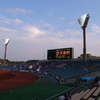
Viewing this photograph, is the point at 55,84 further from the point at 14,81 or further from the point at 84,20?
the point at 84,20

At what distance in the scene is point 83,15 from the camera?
34.6 metres

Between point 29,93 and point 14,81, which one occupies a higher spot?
point 29,93

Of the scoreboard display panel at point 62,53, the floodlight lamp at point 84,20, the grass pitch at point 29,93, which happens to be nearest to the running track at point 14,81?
the grass pitch at point 29,93

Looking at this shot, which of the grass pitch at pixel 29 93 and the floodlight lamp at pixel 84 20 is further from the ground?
the floodlight lamp at pixel 84 20

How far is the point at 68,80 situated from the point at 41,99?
13.5m

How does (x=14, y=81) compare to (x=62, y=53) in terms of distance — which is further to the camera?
(x=62, y=53)

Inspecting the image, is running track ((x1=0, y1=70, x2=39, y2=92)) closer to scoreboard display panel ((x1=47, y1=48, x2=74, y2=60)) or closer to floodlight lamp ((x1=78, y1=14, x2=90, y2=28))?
scoreboard display panel ((x1=47, y1=48, x2=74, y2=60))

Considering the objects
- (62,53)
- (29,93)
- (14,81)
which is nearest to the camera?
(29,93)

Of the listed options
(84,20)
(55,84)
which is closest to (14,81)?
(55,84)

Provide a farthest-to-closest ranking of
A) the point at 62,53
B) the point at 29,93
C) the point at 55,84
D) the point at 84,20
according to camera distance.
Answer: the point at 62,53, the point at 84,20, the point at 55,84, the point at 29,93

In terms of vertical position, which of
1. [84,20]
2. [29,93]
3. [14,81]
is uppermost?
[84,20]

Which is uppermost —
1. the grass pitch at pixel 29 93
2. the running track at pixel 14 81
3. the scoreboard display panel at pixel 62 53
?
the scoreboard display panel at pixel 62 53

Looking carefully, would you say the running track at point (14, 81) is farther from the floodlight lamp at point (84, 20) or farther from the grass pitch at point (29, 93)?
the floodlight lamp at point (84, 20)

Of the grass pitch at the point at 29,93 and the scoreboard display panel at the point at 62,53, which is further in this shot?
the scoreboard display panel at the point at 62,53
